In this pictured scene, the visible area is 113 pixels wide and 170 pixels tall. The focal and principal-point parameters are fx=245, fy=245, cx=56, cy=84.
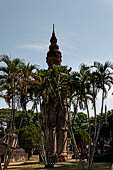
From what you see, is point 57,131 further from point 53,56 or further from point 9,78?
point 9,78

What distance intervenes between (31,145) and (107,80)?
26.9 metres

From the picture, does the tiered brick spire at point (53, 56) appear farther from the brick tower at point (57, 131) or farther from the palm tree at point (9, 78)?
the palm tree at point (9, 78)

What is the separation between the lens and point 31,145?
139 feet

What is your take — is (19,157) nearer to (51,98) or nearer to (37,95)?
(51,98)

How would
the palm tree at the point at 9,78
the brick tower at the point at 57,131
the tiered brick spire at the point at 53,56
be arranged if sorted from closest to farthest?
the palm tree at the point at 9,78 → the brick tower at the point at 57,131 → the tiered brick spire at the point at 53,56

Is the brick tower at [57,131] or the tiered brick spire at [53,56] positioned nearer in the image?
the brick tower at [57,131]

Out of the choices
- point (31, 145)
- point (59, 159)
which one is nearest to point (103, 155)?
point (59, 159)

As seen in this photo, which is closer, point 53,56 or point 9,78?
point 9,78

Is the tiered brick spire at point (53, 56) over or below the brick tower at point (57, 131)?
over

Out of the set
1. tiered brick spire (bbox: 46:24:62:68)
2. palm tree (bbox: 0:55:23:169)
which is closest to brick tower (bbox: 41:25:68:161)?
tiered brick spire (bbox: 46:24:62:68)

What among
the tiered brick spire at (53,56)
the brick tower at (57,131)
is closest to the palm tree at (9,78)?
the brick tower at (57,131)

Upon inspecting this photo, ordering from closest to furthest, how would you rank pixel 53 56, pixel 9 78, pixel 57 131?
pixel 9 78 < pixel 57 131 < pixel 53 56

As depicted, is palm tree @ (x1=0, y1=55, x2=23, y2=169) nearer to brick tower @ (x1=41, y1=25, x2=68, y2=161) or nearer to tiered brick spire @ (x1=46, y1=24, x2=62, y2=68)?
brick tower @ (x1=41, y1=25, x2=68, y2=161)

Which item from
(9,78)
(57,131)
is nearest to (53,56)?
(57,131)
